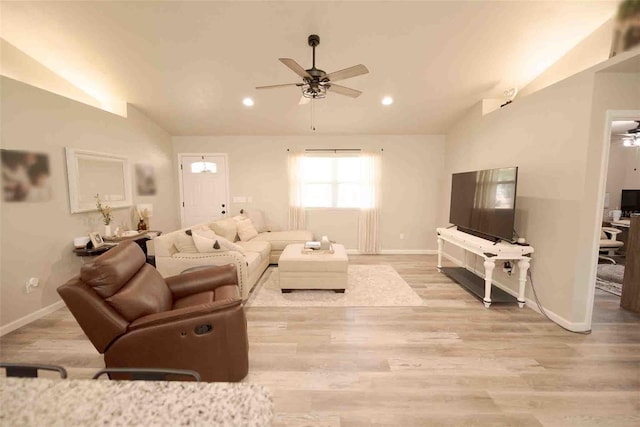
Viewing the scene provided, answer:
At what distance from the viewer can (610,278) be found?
3938 mm

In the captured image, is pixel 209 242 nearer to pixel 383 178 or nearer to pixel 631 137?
pixel 383 178

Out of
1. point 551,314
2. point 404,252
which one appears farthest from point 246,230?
point 551,314

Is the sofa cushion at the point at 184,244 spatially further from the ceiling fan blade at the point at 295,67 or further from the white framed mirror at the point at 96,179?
the ceiling fan blade at the point at 295,67

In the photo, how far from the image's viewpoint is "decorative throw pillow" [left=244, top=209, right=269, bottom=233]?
542 cm

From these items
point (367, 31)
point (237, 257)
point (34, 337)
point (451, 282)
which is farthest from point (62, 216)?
point (451, 282)

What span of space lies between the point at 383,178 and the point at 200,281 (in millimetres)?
4210

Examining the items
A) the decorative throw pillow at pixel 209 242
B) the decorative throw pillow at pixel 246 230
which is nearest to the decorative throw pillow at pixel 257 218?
the decorative throw pillow at pixel 246 230

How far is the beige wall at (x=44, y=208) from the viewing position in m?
2.60

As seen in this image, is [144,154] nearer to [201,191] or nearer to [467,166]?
[201,191]

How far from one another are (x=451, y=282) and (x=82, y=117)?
5.59m

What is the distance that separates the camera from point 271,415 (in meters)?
0.61

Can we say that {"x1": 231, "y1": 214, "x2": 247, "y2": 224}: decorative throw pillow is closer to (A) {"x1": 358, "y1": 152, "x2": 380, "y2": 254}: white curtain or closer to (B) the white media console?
(A) {"x1": 358, "y1": 152, "x2": 380, "y2": 254}: white curtain

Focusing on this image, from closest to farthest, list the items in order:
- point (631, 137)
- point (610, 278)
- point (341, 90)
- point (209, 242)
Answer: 1. point (341, 90)
2. point (209, 242)
3. point (610, 278)
4. point (631, 137)

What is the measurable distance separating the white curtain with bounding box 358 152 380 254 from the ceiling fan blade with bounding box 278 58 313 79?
3193mm
